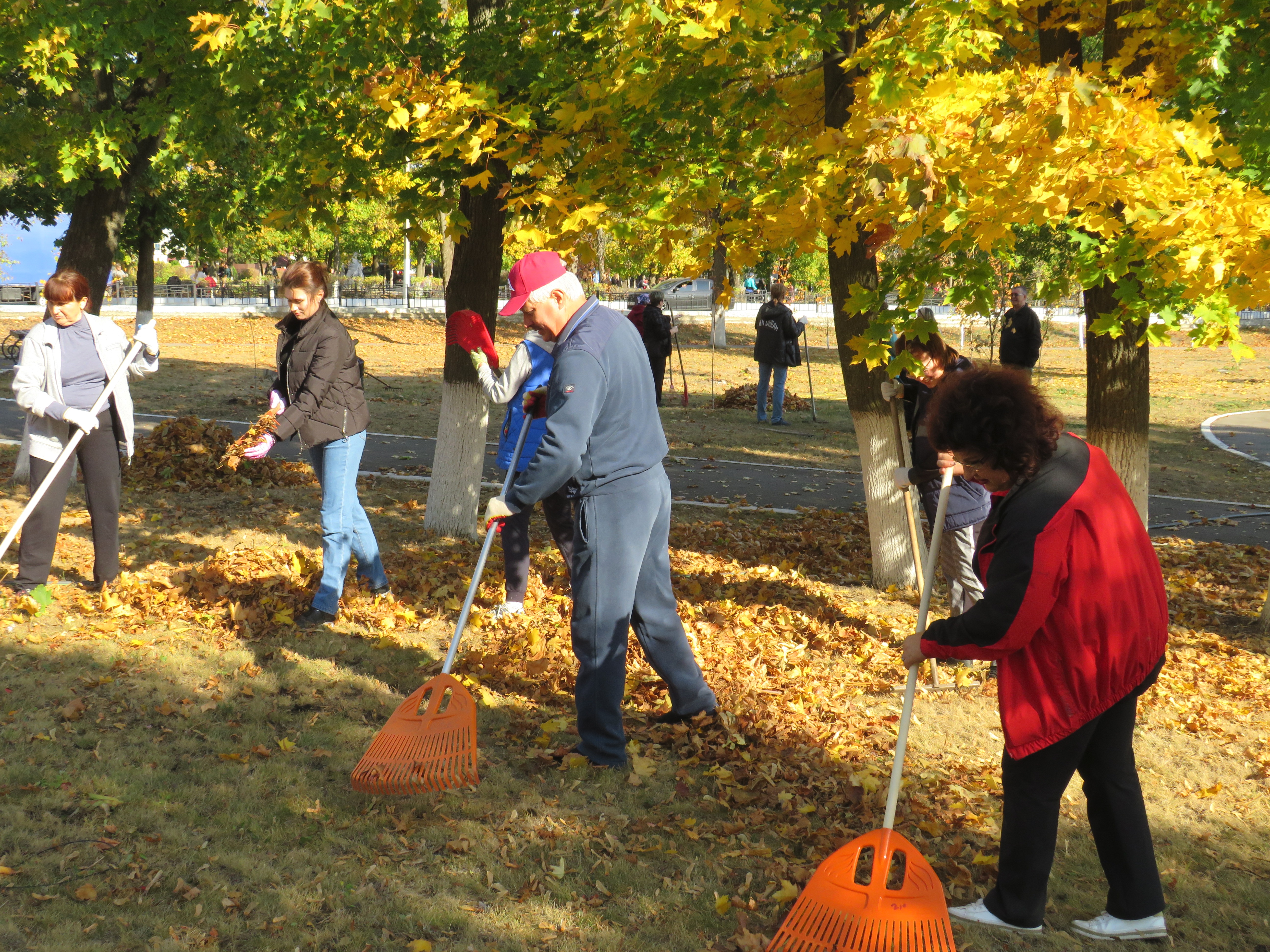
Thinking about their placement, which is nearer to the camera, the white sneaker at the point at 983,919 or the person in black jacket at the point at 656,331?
the white sneaker at the point at 983,919

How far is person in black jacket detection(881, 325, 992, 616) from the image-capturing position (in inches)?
214

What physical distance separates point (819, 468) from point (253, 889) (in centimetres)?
943

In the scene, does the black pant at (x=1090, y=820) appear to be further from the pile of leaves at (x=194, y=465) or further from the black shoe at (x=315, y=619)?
the pile of leaves at (x=194, y=465)

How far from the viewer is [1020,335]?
13.5 meters

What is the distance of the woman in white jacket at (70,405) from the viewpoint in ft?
19.0

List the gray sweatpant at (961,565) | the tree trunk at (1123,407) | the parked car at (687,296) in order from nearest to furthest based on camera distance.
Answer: the gray sweatpant at (961,565), the tree trunk at (1123,407), the parked car at (687,296)

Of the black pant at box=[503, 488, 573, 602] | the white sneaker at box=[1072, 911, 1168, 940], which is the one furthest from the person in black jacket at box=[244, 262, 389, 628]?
the white sneaker at box=[1072, 911, 1168, 940]

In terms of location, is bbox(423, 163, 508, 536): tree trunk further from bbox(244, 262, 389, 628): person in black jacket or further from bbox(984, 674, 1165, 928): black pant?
bbox(984, 674, 1165, 928): black pant

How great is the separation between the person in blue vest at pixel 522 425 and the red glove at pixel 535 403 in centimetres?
24

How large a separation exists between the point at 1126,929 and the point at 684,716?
201cm

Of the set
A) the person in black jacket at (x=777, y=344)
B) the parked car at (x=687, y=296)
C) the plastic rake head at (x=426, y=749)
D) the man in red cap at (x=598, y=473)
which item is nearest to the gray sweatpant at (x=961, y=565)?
the man in red cap at (x=598, y=473)

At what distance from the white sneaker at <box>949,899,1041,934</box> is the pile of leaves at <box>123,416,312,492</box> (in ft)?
Result: 25.5

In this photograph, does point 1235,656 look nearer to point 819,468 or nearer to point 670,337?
point 819,468

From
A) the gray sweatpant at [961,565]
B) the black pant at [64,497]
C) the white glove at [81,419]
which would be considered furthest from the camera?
the black pant at [64,497]
